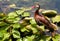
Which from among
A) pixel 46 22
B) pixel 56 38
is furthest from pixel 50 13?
pixel 56 38

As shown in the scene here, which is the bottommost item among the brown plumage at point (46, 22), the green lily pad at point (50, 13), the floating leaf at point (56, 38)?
the floating leaf at point (56, 38)

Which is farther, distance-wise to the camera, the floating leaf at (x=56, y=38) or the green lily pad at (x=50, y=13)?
the green lily pad at (x=50, y=13)

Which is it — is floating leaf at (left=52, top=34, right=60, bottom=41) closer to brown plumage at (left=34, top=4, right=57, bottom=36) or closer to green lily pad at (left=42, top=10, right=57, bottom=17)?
brown plumage at (left=34, top=4, right=57, bottom=36)

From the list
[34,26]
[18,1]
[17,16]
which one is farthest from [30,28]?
[18,1]

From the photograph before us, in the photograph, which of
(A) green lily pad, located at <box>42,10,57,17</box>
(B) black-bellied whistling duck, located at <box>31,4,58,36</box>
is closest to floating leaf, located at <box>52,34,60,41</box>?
(B) black-bellied whistling duck, located at <box>31,4,58,36</box>

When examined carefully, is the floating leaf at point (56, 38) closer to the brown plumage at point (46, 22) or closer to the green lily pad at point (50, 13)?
the brown plumage at point (46, 22)

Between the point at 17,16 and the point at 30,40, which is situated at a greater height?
the point at 17,16

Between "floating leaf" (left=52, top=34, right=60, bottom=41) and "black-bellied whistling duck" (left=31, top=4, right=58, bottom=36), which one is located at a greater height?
"black-bellied whistling duck" (left=31, top=4, right=58, bottom=36)

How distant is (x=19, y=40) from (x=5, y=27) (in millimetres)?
205

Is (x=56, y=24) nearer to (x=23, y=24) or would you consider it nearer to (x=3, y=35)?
(x=23, y=24)

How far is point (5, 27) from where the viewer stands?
267 cm

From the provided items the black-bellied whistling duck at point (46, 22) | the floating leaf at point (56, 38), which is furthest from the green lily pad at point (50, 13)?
the floating leaf at point (56, 38)

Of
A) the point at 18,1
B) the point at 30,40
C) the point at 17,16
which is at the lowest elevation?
the point at 18,1

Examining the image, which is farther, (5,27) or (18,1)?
(18,1)
